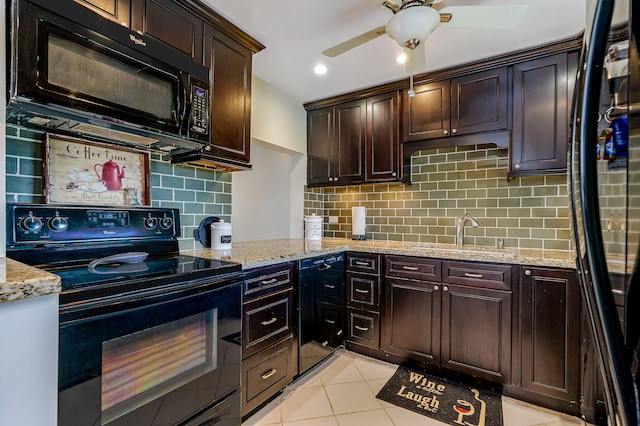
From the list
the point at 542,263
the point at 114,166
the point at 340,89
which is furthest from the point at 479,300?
the point at 114,166

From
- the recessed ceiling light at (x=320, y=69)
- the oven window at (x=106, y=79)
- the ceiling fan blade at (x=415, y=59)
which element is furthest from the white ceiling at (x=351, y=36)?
the oven window at (x=106, y=79)

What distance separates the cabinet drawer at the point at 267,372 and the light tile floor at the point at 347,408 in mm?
111

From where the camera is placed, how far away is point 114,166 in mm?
1682

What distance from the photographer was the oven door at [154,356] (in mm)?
970

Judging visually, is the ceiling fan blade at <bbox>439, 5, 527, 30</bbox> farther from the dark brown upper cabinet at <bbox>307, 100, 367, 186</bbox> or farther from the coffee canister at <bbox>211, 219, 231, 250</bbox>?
the coffee canister at <bbox>211, 219, 231, 250</bbox>

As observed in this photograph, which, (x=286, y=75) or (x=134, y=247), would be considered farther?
(x=286, y=75)

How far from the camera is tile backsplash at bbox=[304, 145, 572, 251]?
7.77 ft

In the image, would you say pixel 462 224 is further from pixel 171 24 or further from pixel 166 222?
pixel 171 24

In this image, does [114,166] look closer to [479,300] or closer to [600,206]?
[600,206]

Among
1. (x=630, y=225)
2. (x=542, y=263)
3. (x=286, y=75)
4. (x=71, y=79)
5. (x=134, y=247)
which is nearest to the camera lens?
(x=630, y=225)

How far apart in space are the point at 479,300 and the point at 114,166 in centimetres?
240

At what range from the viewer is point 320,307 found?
2.29 metres

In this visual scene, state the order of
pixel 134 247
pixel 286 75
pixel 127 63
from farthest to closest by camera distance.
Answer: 1. pixel 286 75
2. pixel 134 247
3. pixel 127 63

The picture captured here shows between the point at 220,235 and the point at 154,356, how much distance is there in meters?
1.01
